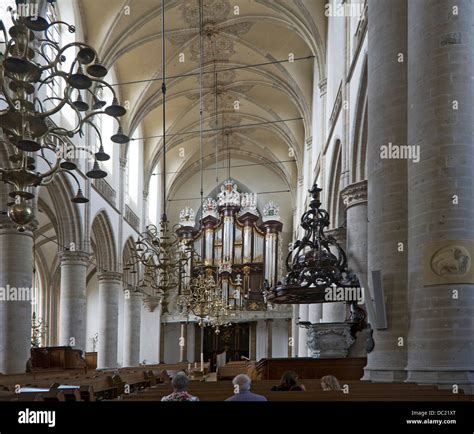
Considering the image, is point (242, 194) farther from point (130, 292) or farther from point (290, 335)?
point (130, 292)

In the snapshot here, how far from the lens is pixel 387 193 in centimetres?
957

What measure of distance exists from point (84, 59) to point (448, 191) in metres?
4.59

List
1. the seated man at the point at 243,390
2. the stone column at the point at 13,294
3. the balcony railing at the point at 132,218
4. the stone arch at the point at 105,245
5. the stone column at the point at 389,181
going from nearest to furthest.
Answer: the seated man at the point at 243,390 → the stone column at the point at 389,181 → the stone column at the point at 13,294 → the stone arch at the point at 105,245 → the balcony railing at the point at 132,218

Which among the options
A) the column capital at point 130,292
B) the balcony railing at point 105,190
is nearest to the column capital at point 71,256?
the balcony railing at point 105,190

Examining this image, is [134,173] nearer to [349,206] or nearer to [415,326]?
[349,206]

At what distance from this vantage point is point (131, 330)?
29766mm

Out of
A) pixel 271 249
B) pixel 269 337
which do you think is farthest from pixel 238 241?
pixel 269 337

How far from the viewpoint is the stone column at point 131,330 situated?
96.7ft

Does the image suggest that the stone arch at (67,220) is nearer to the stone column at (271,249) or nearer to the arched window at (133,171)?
the arched window at (133,171)

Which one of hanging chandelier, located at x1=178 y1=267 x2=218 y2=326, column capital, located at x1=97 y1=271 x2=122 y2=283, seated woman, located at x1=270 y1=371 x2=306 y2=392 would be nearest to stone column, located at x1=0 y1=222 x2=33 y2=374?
hanging chandelier, located at x1=178 y1=267 x2=218 y2=326

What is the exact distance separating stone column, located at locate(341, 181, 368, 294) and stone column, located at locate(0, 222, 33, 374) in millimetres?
7732

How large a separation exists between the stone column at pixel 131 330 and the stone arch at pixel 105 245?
4.27m

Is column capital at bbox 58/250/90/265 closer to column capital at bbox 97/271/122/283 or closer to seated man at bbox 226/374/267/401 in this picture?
column capital at bbox 97/271/122/283
